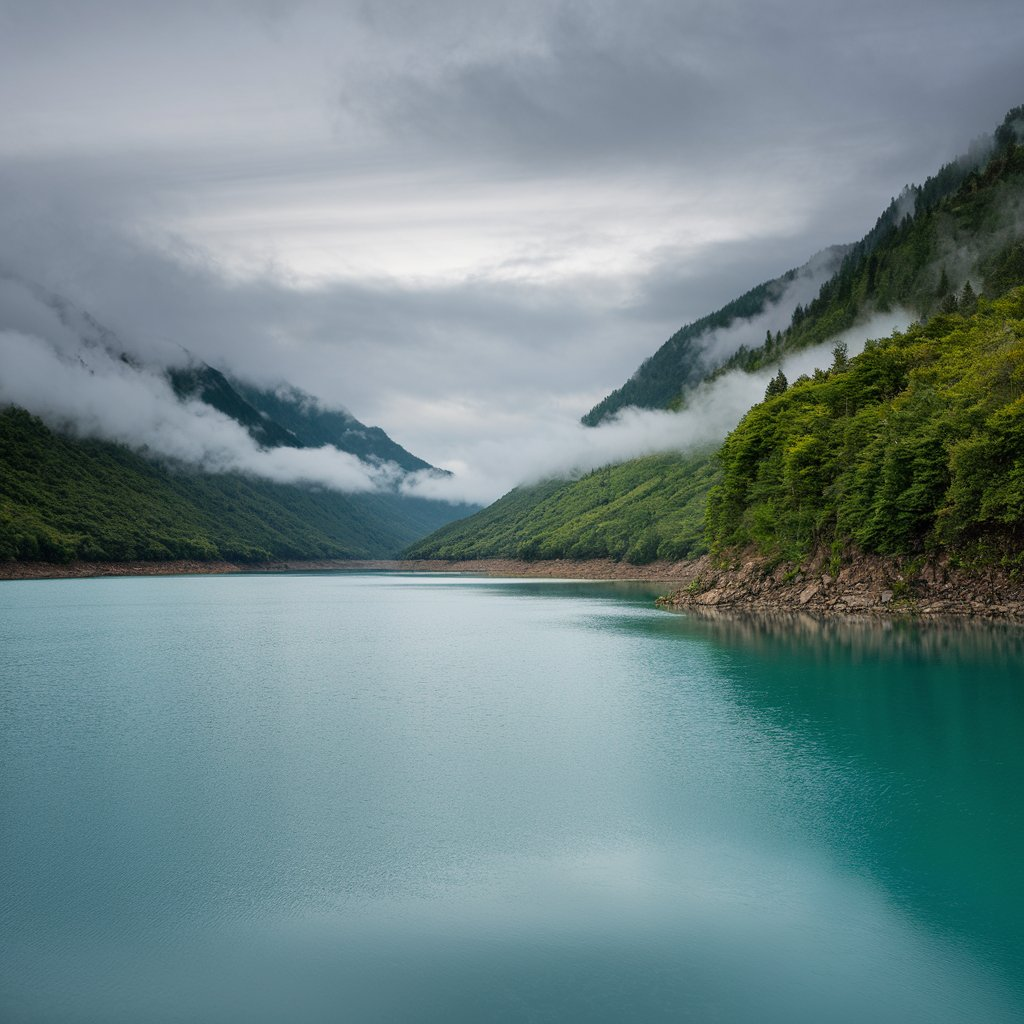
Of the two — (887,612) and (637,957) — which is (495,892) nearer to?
(637,957)

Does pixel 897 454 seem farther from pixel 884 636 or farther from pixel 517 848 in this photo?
pixel 517 848

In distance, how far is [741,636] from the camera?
5906 cm

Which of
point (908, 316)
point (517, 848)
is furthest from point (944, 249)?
point (517, 848)

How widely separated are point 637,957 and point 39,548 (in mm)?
187435

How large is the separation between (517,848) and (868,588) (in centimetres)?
5773

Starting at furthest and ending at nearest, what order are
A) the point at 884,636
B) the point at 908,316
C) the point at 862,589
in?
the point at 908,316 < the point at 862,589 < the point at 884,636

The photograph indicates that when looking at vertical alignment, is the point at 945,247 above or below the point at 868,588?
above

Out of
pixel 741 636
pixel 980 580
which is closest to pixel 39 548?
pixel 741 636

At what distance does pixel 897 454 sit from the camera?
66312mm

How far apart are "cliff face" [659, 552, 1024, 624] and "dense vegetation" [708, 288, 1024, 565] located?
157 cm

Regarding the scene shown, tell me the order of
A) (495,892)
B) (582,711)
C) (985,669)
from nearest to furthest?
(495,892)
(582,711)
(985,669)

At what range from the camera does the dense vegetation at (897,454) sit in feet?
192

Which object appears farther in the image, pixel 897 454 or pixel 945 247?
pixel 945 247

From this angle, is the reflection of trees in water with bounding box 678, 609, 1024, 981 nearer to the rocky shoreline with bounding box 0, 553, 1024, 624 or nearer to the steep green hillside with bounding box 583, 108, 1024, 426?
the rocky shoreline with bounding box 0, 553, 1024, 624
